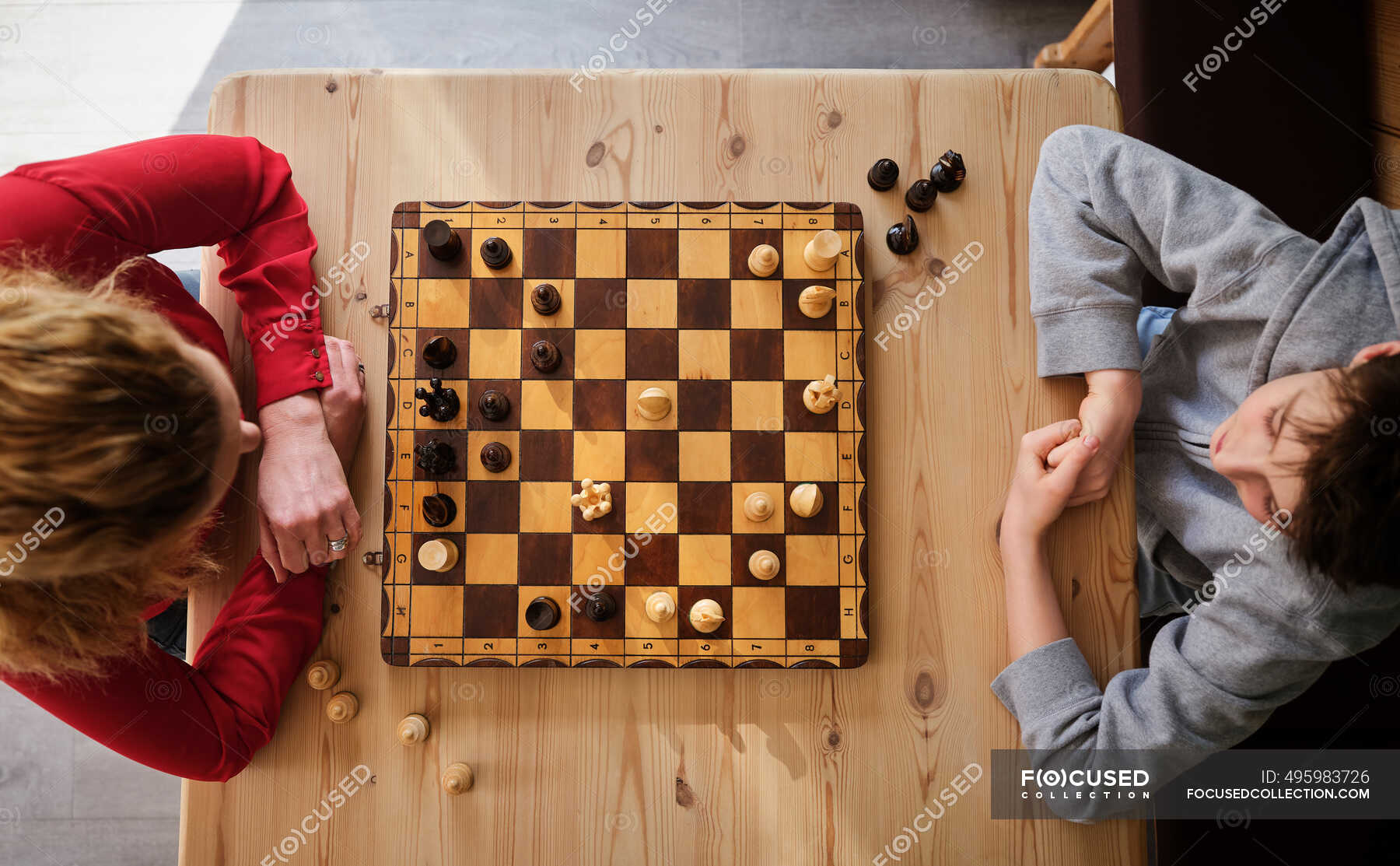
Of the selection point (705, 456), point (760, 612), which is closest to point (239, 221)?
point (705, 456)

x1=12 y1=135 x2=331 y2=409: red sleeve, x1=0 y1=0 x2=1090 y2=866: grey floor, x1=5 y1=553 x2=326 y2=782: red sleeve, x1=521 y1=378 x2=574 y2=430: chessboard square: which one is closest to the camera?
x1=5 y1=553 x2=326 y2=782: red sleeve

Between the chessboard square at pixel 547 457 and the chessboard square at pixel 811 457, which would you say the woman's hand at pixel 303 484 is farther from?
the chessboard square at pixel 811 457

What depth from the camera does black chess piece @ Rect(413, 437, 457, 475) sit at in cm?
137

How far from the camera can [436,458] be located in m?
1.38

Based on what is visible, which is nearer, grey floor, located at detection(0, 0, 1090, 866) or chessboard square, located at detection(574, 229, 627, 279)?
chessboard square, located at detection(574, 229, 627, 279)

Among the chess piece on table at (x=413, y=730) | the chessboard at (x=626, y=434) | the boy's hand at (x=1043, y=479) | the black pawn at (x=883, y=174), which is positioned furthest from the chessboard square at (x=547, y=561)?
the black pawn at (x=883, y=174)

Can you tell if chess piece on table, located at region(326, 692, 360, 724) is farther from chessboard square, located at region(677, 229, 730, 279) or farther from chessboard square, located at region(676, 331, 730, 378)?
chessboard square, located at region(677, 229, 730, 279)

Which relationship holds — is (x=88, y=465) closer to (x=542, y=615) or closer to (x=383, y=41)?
(x=542, y=615)

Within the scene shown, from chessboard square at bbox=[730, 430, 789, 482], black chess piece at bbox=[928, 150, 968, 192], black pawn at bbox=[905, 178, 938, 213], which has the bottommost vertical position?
chessboard square at bbox=[730, 430, 789, 482]

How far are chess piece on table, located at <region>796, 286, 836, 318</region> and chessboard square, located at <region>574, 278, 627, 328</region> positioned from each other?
38 centimetres

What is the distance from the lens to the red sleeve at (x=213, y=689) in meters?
1.21

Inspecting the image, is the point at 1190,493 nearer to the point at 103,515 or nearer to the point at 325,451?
the point at 325,451

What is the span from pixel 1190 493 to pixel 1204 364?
0.91 feet

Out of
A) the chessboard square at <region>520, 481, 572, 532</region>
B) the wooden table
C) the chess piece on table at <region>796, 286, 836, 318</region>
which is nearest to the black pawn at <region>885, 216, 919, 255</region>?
the wooden table
